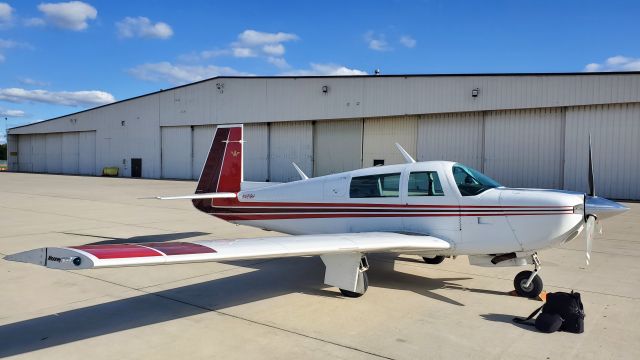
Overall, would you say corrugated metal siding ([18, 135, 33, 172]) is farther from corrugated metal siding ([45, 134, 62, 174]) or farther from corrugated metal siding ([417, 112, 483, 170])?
corrugated metal siding ([417, 112, 483, 170])

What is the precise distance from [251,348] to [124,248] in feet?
5.01

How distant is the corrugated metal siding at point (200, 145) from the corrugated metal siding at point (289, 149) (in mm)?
6724

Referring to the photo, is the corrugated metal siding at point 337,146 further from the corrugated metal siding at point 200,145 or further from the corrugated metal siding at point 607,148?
the corrugated metal siding at point 607,148

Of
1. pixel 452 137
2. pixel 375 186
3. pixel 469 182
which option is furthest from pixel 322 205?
pixel 452 137

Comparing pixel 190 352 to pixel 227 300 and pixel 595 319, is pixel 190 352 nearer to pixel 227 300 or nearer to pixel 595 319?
pixel 227 300

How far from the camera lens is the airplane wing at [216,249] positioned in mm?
3699

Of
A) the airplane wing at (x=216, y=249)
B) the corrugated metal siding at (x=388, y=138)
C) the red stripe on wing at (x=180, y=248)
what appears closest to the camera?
the airplane wing at (x=216, y=249)

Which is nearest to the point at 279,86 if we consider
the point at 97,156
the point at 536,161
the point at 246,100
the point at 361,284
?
the point at 246,100

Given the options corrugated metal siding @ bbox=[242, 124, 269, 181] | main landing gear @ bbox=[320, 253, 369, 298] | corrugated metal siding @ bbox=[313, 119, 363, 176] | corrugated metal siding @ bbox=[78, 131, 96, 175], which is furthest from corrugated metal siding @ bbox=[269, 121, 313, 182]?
main landing gear @ bbox=[320, 253, 369, 298]

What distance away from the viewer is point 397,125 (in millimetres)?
30797

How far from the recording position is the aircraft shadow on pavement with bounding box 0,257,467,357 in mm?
4859

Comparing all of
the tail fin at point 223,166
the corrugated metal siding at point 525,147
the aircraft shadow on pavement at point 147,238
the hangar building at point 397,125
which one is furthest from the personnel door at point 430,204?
the corrugated metal siding at point 525,147

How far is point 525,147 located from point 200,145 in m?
26.2

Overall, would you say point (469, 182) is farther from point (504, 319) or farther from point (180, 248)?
point (180, 248)
